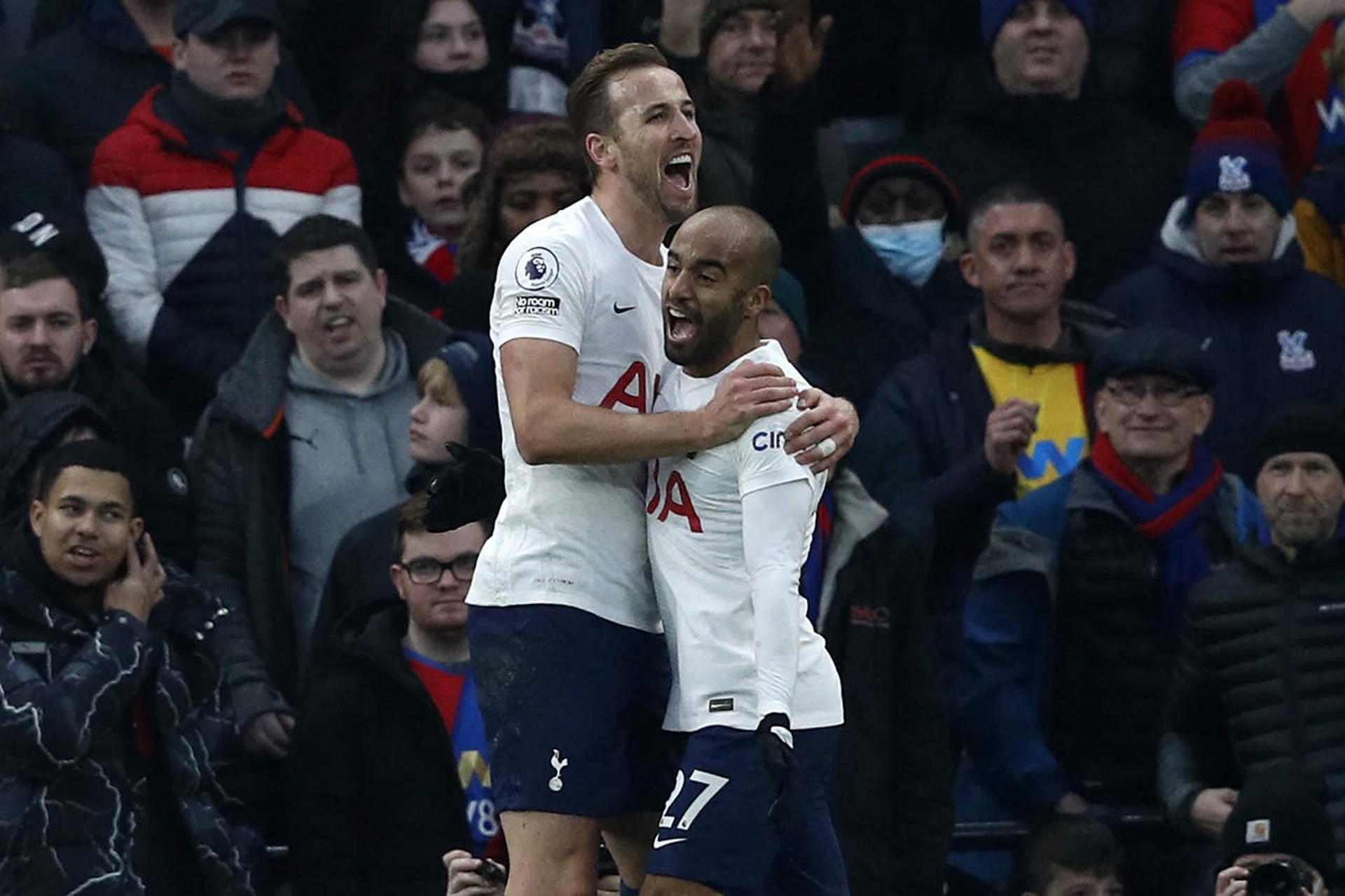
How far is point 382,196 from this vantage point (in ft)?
37.3

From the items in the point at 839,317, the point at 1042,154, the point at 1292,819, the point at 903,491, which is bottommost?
the point at 1292,819

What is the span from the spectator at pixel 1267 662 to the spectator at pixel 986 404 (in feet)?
2.81

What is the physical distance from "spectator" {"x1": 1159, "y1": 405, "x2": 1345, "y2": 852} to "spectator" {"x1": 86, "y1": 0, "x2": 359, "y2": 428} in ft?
11.4

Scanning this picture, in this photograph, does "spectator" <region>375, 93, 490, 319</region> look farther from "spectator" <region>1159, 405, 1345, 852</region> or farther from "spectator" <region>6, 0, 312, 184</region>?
"spectator" <region>1159, 405, 1345, 852</region>

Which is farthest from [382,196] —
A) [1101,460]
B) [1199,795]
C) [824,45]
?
[1199,795]

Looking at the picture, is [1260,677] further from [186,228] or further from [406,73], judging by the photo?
[406,73]

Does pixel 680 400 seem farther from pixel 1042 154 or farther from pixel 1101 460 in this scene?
pixel 1042 154

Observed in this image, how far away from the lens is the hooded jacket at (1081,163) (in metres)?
11.5

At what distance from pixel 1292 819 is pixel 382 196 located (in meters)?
4.46

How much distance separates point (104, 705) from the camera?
8422 millimetres

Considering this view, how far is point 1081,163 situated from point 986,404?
176 cm

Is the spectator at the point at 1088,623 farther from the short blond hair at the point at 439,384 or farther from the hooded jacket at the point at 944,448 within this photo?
the short blond hair at the point at 439,384

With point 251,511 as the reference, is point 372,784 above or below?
below

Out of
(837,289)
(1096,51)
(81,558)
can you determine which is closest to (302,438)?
(81,558)
